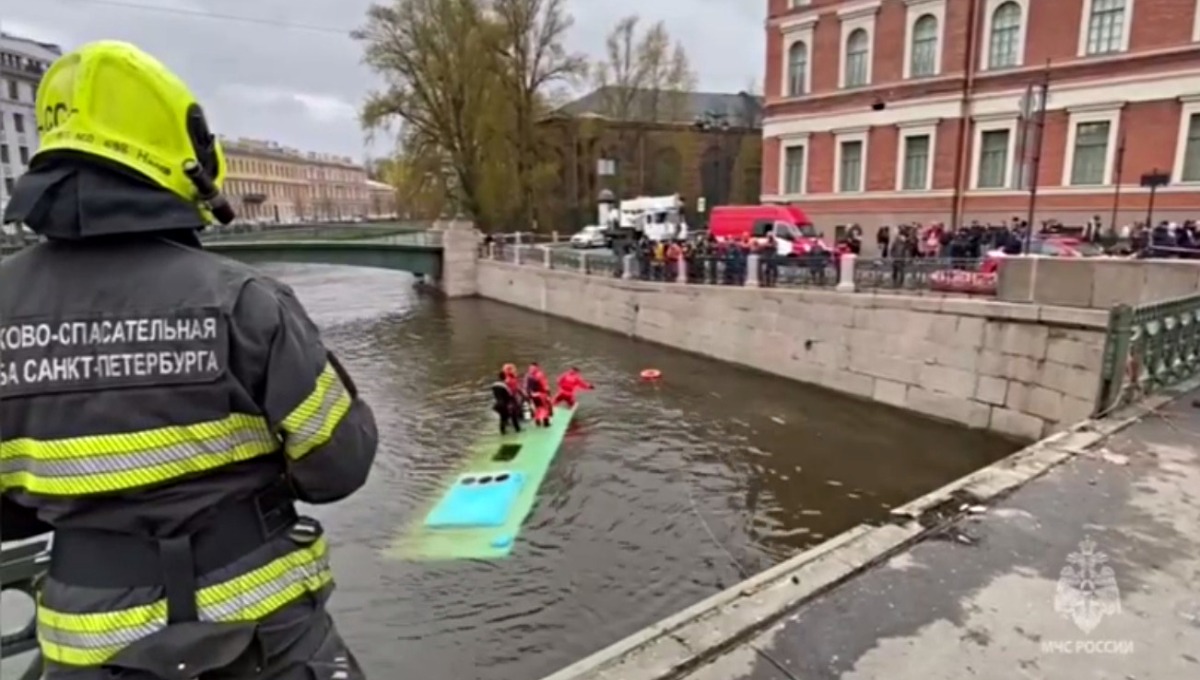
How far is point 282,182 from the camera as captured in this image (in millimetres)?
90250

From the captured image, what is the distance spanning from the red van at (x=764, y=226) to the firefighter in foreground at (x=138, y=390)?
20.6 m

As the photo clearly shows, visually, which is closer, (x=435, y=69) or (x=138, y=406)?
(x=138, y=406)

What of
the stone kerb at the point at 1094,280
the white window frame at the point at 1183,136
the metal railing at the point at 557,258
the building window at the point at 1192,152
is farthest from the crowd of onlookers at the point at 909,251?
the building window at the point at 1192,152

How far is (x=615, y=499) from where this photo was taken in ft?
31.2

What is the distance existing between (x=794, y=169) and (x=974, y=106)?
310 inches

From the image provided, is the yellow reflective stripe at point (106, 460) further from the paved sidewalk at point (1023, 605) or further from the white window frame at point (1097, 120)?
the white window frame at point (1097, 120)

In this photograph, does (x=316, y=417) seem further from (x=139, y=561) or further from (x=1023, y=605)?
(x=1023, y=605)

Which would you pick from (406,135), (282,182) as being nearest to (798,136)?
(406,135)

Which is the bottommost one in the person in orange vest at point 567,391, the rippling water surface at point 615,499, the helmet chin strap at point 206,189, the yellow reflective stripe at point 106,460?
the rippling water surface at point 615,499

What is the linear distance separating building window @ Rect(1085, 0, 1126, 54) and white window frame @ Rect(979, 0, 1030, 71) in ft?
6.32

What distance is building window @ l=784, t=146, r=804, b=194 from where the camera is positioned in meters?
32.0

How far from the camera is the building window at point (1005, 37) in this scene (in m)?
25.4

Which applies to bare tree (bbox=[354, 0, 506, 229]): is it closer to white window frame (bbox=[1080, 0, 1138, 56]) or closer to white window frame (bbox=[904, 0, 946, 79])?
white window frame (bbox=[904, 0, 946, 79])
